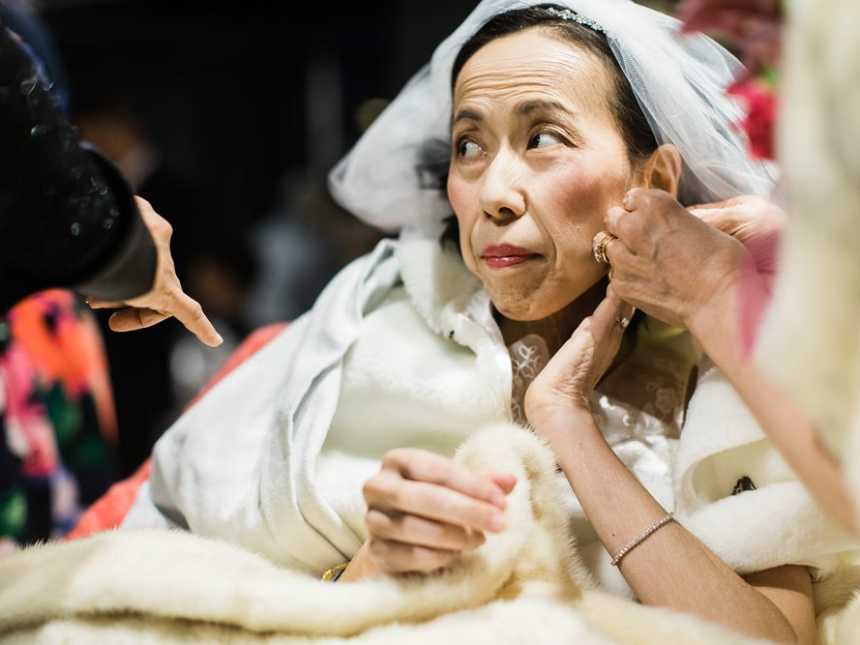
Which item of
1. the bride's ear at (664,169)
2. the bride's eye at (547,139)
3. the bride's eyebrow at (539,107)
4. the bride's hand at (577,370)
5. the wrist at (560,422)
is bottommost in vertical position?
the wrist at (560,422)

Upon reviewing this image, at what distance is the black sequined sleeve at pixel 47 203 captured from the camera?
859 mm

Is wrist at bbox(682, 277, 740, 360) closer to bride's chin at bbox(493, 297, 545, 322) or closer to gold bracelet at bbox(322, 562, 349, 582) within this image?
bride's chin at bbox(493, 297, 545, 322)

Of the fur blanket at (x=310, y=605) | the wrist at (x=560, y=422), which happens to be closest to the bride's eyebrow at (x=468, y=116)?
the wrist at (x=560, y=422)

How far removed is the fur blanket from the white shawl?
13cm

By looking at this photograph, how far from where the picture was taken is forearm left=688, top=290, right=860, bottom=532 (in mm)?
712

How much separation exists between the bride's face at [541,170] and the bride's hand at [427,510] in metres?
0.30

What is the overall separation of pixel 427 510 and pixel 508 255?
36 centimetres

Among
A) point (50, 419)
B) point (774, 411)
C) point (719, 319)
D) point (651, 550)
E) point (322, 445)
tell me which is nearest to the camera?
point (774, 411)

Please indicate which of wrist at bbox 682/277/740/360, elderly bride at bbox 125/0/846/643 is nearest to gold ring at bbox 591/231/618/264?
elderly bride at bbox 125/0/846/643

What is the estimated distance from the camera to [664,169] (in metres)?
1.18

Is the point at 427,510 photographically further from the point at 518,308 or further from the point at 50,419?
the point at 50,419

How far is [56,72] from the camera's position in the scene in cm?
193

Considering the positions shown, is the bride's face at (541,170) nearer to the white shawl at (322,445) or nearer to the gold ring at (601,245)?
the gold ring at (601,245)

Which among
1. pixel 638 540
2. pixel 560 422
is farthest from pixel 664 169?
pixel 638 540
